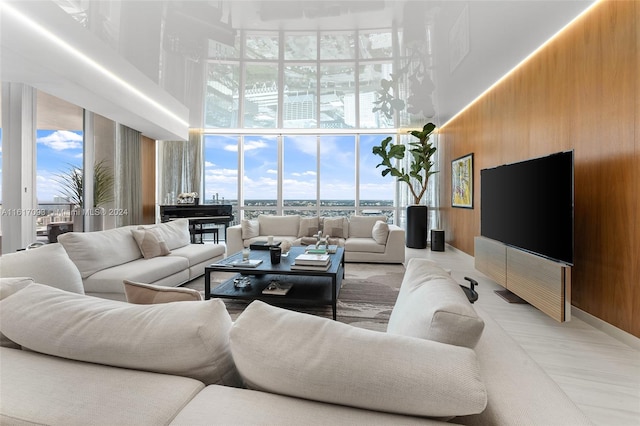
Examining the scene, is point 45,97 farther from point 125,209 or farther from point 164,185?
point 164,185

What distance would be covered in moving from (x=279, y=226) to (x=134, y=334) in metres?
4.93

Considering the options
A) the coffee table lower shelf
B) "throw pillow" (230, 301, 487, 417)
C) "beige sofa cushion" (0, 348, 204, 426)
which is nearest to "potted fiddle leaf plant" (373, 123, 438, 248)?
the coffee table lower shelf

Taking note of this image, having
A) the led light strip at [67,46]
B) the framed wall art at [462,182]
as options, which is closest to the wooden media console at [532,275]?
the framed wall art at [462,182]

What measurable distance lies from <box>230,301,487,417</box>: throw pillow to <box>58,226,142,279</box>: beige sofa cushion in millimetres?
2795

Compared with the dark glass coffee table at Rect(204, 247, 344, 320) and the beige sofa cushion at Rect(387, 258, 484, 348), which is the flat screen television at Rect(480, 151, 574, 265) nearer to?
the dark glass coffee table at Rect(204, 247, 344, 320)

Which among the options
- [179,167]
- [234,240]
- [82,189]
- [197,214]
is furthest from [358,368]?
[179,167]

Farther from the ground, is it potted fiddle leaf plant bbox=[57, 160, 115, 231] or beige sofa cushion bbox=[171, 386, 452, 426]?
potted fiddle leaf plant bbox=[57, 160, 115, 231]

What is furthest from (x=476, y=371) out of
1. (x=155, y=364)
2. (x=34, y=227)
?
(x=34, y=227)

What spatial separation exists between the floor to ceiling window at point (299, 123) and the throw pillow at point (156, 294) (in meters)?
2.78

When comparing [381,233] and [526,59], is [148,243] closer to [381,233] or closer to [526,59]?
[381,233]

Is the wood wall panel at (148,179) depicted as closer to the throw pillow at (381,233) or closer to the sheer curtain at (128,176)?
the sheer curtain at (128,176)

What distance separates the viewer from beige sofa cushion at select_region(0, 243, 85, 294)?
5.37 ft

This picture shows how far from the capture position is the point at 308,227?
17.9ft

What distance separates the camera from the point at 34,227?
3.98 metres
